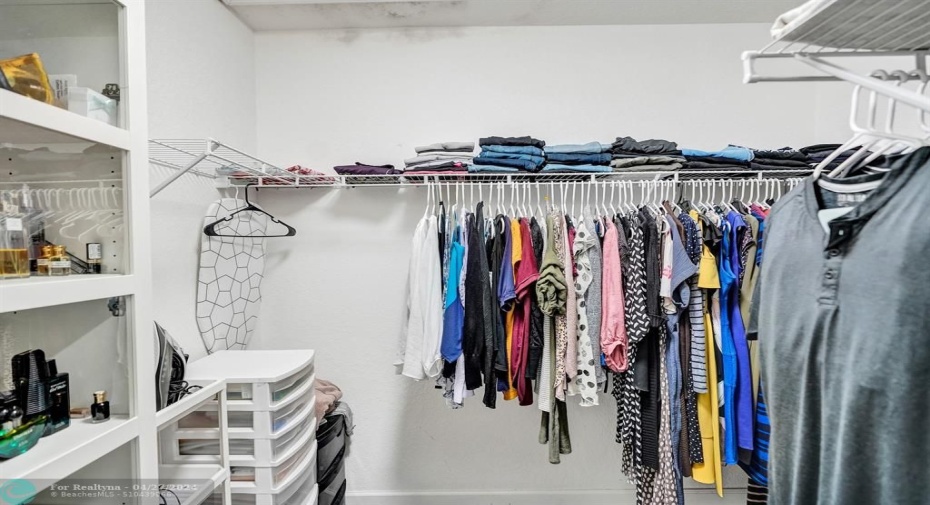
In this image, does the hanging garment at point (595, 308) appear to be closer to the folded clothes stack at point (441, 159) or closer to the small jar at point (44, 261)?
the folded clothes stack at point (441, 159)

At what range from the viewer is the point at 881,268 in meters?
0.55

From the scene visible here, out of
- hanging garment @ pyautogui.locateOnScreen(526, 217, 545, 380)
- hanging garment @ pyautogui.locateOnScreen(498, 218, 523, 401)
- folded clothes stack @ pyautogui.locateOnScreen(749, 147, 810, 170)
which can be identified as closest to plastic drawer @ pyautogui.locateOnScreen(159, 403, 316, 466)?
hanging garment @ pyautogui.locateOnScreen(498, 218, 523, 401)

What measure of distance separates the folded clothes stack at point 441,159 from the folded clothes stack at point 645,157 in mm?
688

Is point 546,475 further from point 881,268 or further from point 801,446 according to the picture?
point 881,268

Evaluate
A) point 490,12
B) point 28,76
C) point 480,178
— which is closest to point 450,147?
point 480,178

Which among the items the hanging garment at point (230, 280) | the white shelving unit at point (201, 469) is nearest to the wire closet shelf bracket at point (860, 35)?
the white shelving unit at point (201, 469)

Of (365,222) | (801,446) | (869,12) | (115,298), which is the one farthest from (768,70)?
(115,298)

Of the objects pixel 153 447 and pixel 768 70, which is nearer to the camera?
pixel 153 447

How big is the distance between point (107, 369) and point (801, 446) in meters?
1.36

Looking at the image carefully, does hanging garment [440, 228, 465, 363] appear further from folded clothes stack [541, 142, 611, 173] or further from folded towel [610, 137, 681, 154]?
folded towel [610, 137, 681, 154]

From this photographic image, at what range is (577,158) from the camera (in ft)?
5.59

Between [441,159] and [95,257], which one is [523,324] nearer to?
[441,159]

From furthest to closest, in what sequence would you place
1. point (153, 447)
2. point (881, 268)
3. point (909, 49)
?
point (153, 447)
point (909, 49)
point (881, 268)

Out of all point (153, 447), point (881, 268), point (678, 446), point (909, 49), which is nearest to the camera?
point (881, 268)
